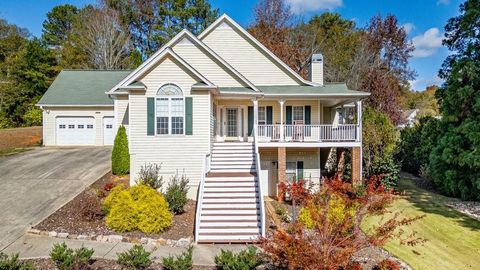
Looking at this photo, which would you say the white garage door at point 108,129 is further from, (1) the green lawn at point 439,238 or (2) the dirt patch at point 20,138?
(1) the green lawn at point 439,238

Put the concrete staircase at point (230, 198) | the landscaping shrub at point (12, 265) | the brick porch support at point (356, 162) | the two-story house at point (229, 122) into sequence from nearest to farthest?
1. the landscaping shrub at point (12, 265)
2. the concrete staircase at point (230, 198)
3. the two-story house at point (229, 122)
4. the brick porch support at point (356, 162)

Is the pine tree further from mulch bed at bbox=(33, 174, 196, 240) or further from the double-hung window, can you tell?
mulch bed at bbox=(33, 174, 196, 240)

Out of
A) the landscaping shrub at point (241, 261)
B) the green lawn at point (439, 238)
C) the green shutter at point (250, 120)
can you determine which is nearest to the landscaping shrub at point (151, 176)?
the green shutter at point (250, 120)

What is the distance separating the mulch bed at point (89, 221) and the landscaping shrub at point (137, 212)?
0.72 feet

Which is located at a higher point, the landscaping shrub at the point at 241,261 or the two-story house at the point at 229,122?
the two-story house at the point at 229,122

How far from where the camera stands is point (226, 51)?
67.3ft

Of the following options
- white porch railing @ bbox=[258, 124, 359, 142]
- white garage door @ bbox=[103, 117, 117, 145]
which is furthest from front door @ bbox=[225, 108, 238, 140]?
white garage door @ bbox=[103, 117, 117, 145]

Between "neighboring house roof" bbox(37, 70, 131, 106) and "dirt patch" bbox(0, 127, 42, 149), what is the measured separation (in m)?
4.41

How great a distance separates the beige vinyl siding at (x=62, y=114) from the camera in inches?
1003

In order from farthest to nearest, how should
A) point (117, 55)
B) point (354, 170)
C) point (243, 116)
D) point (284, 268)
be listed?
point (117, 55) < point (243, 116) < point (354, 170) < point (284, 268)

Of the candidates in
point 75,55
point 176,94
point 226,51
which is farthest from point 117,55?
point 176,94

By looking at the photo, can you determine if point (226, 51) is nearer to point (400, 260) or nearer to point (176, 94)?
point (176, 94)

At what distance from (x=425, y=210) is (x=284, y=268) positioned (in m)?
9.62

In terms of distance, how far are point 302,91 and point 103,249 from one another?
12.2 metres
